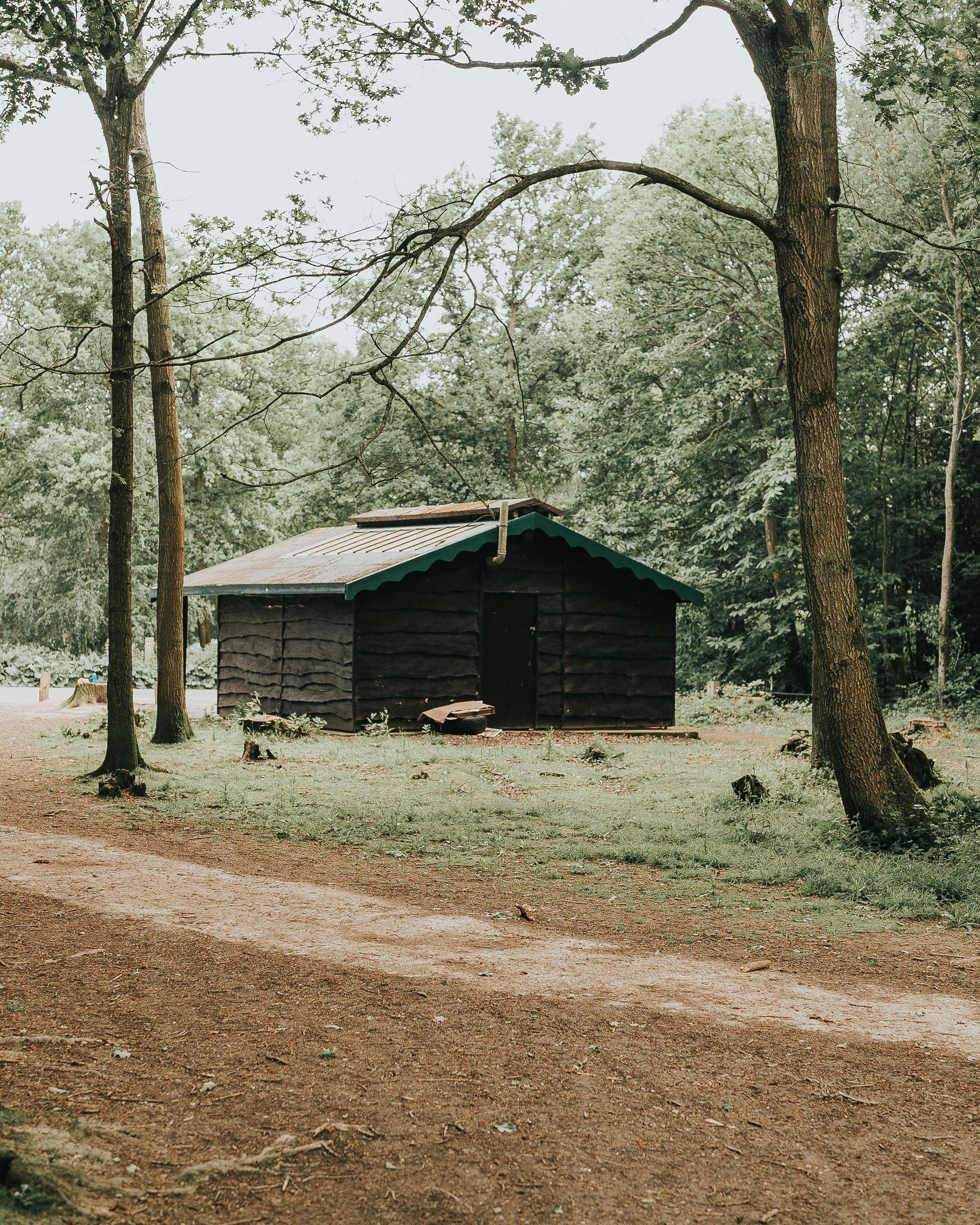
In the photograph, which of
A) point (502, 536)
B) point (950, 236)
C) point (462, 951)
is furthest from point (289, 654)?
point (950, 236)

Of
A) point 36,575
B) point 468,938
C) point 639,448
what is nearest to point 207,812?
point 468,938

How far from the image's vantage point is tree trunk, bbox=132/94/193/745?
14.7 meters

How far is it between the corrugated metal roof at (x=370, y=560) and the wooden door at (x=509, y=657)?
51.5 inches

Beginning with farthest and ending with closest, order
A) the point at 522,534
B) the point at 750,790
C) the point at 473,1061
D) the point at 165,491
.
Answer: the point at 522,534 → the point at 165,491 → the point at 750,790 → the point at 473,1061

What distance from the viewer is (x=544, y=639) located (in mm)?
19453

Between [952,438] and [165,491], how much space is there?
632 inches

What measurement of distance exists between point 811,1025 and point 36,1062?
332 cm

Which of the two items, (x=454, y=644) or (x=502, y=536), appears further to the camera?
(x=454, y=644)

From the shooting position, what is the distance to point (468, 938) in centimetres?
630

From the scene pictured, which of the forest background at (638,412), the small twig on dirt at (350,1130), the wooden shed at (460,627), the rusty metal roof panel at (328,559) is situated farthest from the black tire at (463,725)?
the small twig on dirt at (350,1130)

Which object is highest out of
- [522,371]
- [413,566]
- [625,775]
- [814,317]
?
[522,371]

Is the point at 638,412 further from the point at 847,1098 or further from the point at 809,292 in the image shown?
the point at 847,1098

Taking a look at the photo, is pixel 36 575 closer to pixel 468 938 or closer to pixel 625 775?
pixel 625 775

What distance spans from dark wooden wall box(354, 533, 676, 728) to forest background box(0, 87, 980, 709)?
11.1 feet
